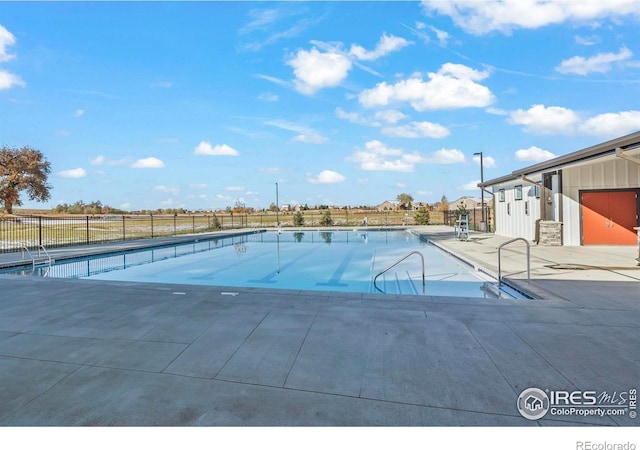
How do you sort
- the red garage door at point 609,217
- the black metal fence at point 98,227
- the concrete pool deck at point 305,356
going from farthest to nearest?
the black metal fence at point 98,227, the red garage door at point 609,217, the concrete pool deck at point 305,356

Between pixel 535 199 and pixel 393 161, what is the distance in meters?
16.0

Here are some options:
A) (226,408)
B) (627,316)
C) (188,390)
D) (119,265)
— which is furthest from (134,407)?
(119,265)

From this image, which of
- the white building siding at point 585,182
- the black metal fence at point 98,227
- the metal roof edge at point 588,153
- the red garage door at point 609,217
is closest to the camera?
the metal roof edge at point 588,153

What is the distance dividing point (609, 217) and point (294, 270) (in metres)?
9.62

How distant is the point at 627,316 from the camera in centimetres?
343

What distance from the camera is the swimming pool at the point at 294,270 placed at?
625 centimetres

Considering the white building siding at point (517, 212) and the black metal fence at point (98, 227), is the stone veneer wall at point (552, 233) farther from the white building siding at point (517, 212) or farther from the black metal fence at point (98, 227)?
the black metal fence at point (98, 227)

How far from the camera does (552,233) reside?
33.1 feet

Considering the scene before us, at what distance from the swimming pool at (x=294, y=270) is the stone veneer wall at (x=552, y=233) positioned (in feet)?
10.8

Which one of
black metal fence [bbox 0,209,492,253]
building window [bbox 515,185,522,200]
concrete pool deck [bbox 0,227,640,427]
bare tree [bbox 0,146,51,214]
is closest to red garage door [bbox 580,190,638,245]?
building window [bbox 515,185,522,200]

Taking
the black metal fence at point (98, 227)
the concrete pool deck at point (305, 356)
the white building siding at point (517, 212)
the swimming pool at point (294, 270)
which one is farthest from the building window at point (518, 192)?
the concrete pool deck at point (305, 356)

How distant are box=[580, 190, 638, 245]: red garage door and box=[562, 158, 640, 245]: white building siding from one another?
18 cm

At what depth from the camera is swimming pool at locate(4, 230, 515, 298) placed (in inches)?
246

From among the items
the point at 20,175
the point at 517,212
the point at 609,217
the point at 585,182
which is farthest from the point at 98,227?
the point at 609,217
